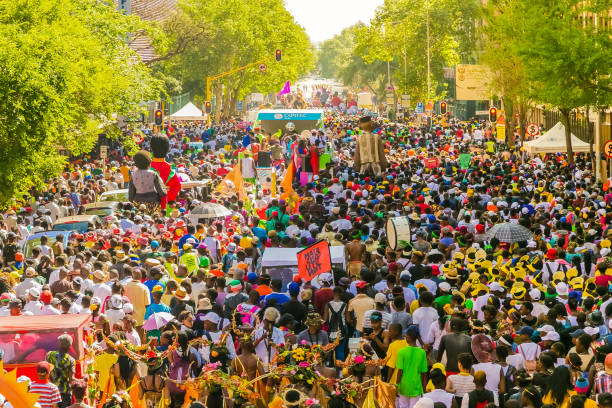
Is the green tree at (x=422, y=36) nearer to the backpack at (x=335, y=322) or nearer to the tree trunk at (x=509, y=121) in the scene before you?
the tree trunk at (x=509, y=121)

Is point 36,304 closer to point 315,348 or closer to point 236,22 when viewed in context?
point 315,348

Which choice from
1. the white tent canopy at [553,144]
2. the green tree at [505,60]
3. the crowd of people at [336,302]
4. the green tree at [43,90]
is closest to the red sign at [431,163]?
the crowd of people at [336,302]

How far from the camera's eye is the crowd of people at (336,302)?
10312 mm

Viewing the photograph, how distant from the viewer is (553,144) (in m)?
36.1

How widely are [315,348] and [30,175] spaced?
1551cm

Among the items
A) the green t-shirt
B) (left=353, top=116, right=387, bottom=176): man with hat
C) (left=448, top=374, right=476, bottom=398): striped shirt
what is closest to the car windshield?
(left=353, top=116, right=387, bottom=176): man with hat

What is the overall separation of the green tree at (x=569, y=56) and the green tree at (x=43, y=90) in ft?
36.6

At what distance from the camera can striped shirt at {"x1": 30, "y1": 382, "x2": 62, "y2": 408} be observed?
10438 millimetres

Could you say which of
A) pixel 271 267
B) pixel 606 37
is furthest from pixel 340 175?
pixel 271 267

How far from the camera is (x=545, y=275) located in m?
14.3

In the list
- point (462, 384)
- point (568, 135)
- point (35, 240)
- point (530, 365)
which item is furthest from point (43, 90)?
point (568, 135)

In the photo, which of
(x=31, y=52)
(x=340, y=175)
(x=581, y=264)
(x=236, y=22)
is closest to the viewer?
(x=581, y=264)

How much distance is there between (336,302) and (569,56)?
48.4 ft

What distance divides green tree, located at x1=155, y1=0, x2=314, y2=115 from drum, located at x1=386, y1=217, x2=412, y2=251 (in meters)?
51.2
